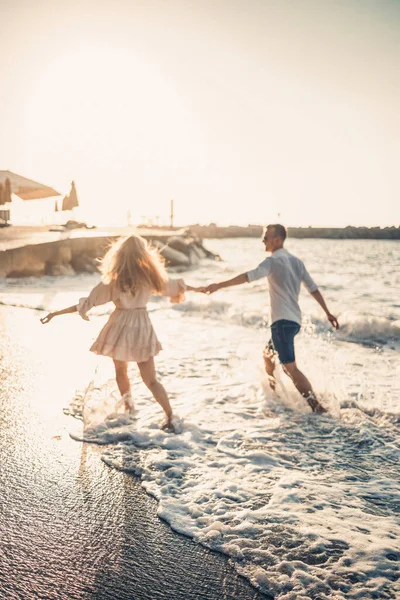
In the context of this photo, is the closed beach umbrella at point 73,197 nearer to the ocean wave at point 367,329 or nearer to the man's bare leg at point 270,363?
the ocean wave at point 367,329

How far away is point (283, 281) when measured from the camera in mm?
5152

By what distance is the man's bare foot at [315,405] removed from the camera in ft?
16.9

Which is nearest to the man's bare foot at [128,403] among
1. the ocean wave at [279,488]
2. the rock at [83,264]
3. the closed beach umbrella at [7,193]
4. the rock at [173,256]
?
the ocean wave at [279,488]

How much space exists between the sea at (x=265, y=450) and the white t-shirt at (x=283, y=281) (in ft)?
3.12

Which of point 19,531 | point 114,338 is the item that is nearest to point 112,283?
point 114,338

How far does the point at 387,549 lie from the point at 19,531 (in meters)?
2.04

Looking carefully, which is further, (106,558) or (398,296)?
(398,296)

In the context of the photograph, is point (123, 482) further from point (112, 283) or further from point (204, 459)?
point (112, 283)

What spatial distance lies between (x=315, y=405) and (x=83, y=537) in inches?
121

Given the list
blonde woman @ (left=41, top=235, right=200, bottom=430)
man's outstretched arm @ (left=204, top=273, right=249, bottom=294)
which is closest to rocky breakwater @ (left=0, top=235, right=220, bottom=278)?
man's outstretched arm @ (left=204, top=273, right=249, bottom=294)

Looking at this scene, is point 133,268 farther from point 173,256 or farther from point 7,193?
point 7,193

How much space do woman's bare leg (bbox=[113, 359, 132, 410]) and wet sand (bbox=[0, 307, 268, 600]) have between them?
66 centimetres

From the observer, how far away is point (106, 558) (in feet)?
8.39

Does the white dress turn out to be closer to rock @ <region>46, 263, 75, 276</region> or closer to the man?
the man
